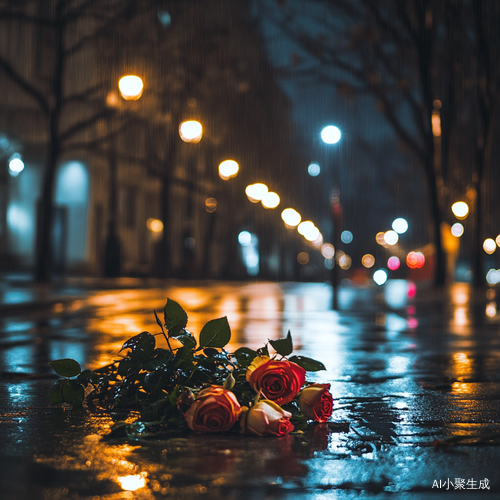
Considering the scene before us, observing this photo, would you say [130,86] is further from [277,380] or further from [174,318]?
[277,380]

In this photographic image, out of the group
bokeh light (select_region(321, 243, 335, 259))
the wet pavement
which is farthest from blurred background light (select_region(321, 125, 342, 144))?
bokeh light (select_region(321, 243, 335, 259))

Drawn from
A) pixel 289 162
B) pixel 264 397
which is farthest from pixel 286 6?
pixel 289 162

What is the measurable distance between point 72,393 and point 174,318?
32.2 inches

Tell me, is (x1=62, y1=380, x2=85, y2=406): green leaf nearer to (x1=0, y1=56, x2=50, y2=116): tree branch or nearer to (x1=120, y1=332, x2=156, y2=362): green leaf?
(x1=120, y1=332, x2=156, y2=362): green leaf

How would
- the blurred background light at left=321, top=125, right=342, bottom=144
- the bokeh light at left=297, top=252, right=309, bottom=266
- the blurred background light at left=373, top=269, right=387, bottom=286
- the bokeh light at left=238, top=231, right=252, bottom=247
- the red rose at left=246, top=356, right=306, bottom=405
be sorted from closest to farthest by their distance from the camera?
the red rose at left=246, top=356, right=306, bottom=405, the blurred background light at left=321, top=125, right=342, bottom=144, the bokeh light at left=238, top=231, right=252, bottom=247, the blurred background light at left=373, top=269, right=387, bottom=286, the bokeh light at left=297, top=252, right=309, bottom=266

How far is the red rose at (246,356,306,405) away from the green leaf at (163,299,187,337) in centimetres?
54

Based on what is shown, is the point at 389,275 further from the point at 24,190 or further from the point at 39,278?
the point at 39,278

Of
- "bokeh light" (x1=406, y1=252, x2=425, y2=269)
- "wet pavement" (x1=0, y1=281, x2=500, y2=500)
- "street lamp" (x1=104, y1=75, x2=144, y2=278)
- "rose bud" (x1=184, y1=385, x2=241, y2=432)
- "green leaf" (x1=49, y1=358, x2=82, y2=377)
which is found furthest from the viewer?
"bokeh light" (x1=406, y1=252, x2=425, y2=269)

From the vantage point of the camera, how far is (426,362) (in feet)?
29.0

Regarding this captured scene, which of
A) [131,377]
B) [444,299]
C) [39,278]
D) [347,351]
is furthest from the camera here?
[39,278]

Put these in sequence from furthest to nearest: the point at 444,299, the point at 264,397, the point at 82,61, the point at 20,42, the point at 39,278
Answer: the point at 82,61 → the point at 20,42 → the point at 39,278 → the point at 444,299 → the point at 264,397

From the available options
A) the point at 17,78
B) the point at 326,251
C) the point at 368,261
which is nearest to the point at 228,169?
the point at 17,78

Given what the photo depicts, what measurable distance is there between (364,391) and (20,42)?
109 feet

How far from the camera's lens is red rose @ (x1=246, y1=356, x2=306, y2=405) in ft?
14.6
